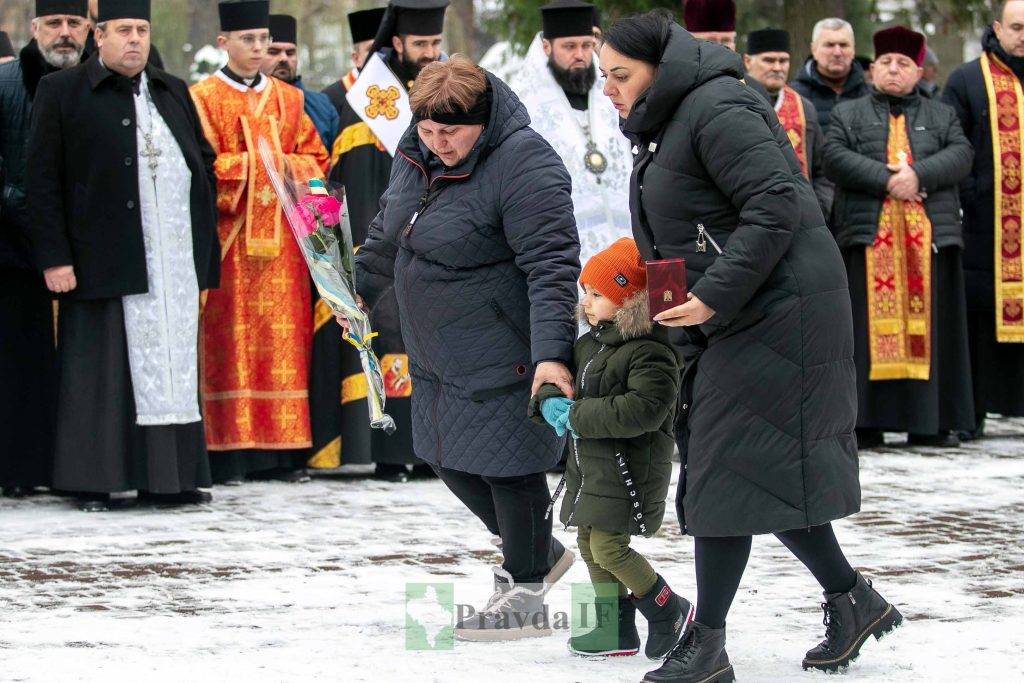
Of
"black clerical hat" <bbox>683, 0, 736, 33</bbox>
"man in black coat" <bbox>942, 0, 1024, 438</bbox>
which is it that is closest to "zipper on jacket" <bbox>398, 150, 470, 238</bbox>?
"black clerical hat" <bbox>683, 0, 736, 33</bbox>

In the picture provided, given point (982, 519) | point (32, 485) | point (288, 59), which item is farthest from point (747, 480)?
point (288, 59)

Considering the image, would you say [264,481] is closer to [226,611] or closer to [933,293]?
[226,611]

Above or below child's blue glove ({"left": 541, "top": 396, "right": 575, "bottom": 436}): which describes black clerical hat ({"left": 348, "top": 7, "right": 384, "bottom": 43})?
above

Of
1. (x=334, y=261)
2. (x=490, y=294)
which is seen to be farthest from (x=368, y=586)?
(x=490, y=294)

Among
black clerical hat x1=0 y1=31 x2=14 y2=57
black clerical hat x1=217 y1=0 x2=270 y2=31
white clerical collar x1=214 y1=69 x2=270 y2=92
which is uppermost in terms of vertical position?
black clerical hat x1=0 y1=31 x2=14 y2=57

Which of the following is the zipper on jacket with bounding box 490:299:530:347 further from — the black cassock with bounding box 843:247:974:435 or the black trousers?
the black cassock with bounding box 843:247:974:435

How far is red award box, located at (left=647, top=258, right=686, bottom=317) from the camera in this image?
461 cm

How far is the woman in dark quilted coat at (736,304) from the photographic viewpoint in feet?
15.2

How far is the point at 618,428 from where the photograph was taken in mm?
4922

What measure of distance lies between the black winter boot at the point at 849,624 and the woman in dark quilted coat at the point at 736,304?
33 cm

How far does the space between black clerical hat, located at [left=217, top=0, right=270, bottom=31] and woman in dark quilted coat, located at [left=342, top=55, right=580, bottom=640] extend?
3.61 m

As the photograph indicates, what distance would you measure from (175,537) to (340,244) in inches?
81.4

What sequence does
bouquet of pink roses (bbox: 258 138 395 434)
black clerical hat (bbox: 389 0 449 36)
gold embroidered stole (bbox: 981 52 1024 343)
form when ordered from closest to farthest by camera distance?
bouquet of pink roses (bbox: 258 138 395 434)
black clerical hat (bbox: 389 0 449 36)
gold embroidered stole (bbox: 981 52 1024 343)

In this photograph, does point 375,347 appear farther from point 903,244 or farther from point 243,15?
point 903,244
